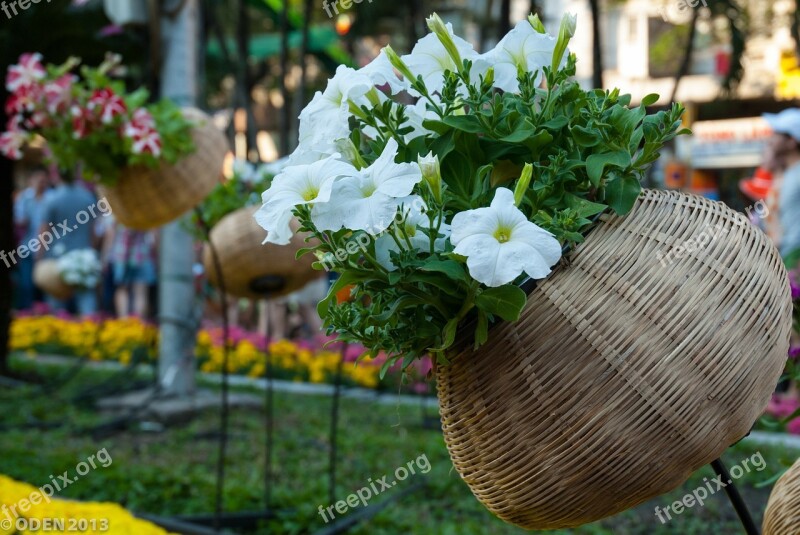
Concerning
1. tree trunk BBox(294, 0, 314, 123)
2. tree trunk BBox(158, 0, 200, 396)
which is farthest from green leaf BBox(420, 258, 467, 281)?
tree trunk BBox(158, 0, 200, 396)

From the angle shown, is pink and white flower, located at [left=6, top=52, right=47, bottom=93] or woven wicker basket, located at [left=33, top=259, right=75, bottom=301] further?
woven wicker basket, located at [left=33, top=259, right=75, bottom=301]

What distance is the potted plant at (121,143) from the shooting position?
3.28 meters

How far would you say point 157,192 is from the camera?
3.31 m

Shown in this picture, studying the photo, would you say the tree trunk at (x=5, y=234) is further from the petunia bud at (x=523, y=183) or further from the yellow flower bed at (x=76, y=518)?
the petunia bud at (x=523, y=183)

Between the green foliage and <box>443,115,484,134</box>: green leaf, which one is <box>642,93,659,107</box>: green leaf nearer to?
the green foliage

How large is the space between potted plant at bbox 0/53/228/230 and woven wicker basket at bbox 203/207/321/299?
1.03 ft

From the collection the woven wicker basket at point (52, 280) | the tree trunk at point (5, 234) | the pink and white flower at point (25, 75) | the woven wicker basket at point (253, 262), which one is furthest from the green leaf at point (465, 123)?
the woven wicker basket at point (52, 280)

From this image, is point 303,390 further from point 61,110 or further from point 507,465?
point 507,465

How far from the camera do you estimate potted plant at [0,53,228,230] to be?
3.28 meters

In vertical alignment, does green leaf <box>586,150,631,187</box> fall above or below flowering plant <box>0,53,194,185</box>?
above

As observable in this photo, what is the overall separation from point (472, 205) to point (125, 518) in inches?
59.2

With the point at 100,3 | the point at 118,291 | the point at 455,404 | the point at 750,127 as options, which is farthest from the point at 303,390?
the point at 750,127

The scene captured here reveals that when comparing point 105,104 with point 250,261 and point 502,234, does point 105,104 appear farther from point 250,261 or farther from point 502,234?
point 502,234

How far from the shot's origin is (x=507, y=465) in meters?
1.30
